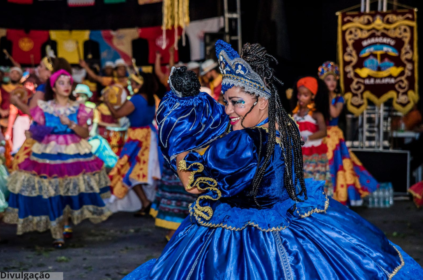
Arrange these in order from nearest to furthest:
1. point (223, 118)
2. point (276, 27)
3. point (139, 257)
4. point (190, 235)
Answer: point (190, 235)
point (223, 118)
point (139, 257)
point (276, 27)

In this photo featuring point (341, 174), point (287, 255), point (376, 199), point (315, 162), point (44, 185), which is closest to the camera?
point (287, 255)

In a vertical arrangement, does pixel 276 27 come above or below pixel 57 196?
above

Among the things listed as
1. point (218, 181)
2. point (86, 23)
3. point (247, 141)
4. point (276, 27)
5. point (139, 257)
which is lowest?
point (139, 257)

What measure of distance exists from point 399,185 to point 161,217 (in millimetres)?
4661

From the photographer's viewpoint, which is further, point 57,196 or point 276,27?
point 276,27

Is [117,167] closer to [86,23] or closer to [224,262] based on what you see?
[224,262]

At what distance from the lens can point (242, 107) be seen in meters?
2.62

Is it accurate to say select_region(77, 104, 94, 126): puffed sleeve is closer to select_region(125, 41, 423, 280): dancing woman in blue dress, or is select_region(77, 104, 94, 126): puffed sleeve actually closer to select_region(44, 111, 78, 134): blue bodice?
select_region(44, 111, 78, 134): blue bodice

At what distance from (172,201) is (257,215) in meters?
3.19

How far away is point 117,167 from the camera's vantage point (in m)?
7.55

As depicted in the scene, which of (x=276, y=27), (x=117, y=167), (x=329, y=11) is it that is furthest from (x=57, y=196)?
(x=329, y=11)

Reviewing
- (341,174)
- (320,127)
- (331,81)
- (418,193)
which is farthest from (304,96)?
(418,193)

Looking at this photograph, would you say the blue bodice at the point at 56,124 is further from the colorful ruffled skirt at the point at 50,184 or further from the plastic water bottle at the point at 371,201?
the plastic water bottle at the point at 371,201

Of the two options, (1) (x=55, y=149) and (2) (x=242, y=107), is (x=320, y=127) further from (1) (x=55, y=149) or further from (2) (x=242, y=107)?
(2) (x=242, y=107)
